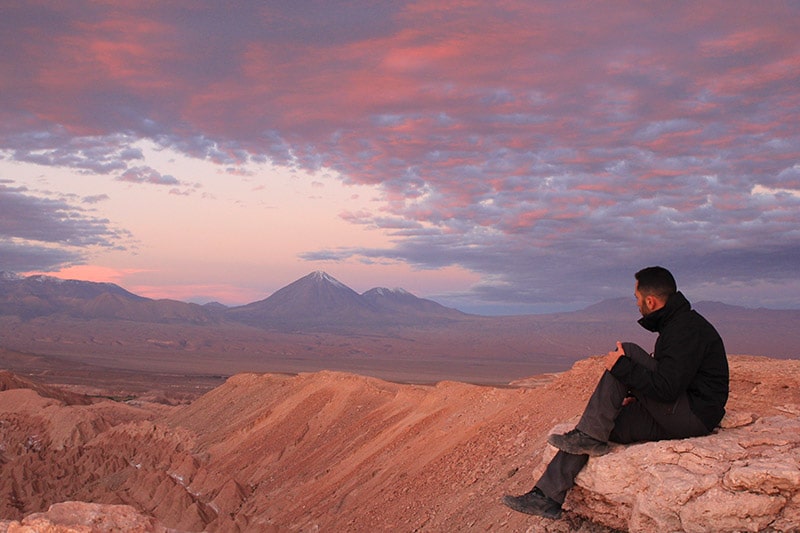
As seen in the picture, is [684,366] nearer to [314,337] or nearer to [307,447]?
[307,447]

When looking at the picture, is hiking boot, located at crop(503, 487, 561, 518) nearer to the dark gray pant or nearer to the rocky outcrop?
the dark gray pant

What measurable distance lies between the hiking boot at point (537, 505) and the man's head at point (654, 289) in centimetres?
156

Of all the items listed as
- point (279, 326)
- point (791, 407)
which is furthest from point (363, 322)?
point (791, 407)

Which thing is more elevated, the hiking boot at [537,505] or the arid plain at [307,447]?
the hiking boot at [537,505]

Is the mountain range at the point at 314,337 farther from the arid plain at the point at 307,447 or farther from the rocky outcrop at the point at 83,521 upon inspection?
the rocky outcrop at the point at 83,521

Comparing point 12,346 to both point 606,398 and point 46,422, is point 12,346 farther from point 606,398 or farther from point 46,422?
point 606,398

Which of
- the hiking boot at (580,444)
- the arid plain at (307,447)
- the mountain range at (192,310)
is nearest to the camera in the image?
the hiking boot at (580,444)

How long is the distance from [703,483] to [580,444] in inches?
32.2

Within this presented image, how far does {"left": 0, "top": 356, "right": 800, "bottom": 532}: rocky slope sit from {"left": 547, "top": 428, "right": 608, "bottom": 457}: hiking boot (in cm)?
11

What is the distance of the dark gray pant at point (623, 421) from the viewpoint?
4547mm

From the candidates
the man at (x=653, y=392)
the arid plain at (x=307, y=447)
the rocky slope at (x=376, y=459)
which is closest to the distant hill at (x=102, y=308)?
the arid plain at (x=307, y=447)

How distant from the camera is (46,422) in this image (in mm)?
23906

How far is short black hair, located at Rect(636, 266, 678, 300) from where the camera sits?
4695mm

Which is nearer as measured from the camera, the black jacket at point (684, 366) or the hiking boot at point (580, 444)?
the black jacket at point (684, 366)
